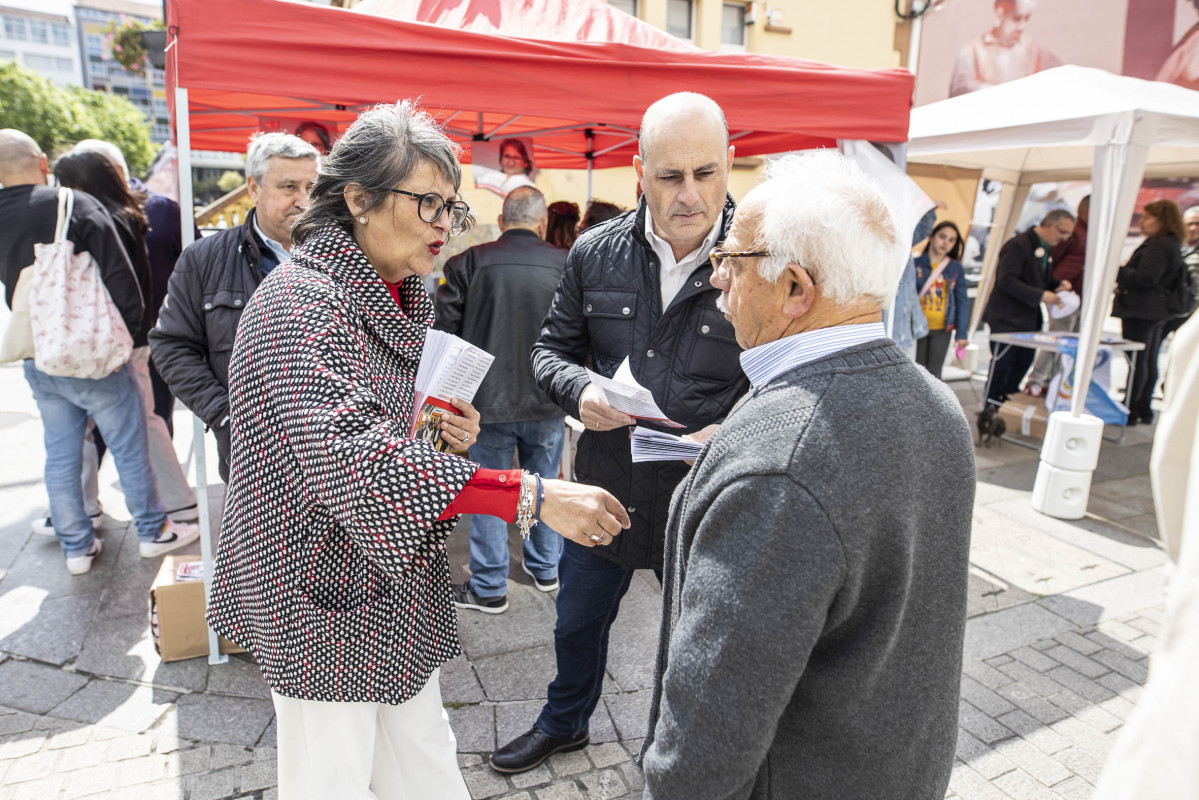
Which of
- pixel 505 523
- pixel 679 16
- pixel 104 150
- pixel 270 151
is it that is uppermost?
pixel 679 16

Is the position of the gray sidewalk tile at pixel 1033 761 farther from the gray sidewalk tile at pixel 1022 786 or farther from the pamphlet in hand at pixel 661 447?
the pamphlet in hand at pixel 661 447

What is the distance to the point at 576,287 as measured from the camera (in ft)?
7.66

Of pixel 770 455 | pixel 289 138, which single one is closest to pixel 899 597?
pixel 770 455

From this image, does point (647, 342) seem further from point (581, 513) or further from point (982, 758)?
point (982, 758)

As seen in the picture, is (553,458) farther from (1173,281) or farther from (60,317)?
(1173,281)

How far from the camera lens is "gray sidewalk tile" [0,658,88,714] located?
2.72 m

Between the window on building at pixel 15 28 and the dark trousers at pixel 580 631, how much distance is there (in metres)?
114

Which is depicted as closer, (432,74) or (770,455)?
(770,455)

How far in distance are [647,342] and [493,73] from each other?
1.62 m

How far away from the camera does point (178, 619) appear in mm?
2963

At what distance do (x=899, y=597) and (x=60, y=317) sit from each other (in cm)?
382

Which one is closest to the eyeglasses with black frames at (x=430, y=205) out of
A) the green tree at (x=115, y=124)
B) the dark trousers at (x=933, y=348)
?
the dark trousers at (x=933, y=348)

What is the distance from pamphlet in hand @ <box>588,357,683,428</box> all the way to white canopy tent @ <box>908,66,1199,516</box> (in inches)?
161

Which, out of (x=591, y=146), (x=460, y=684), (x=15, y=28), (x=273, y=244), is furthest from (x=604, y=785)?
(x=15, y=28)
